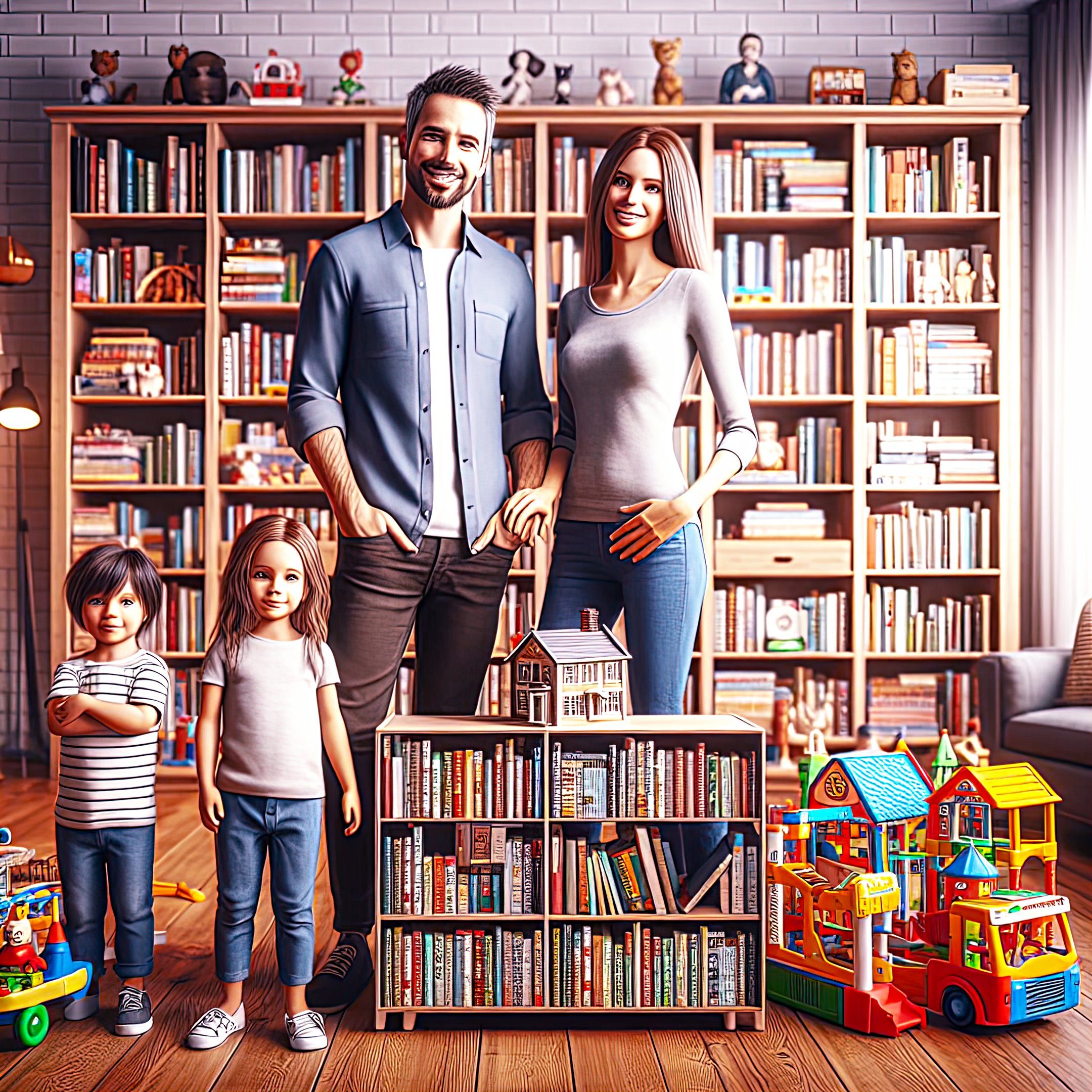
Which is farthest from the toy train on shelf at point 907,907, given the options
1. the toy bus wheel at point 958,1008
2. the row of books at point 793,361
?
the row of books at point 793,361

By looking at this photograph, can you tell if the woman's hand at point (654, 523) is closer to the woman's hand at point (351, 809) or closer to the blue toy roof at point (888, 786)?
the blue toy roof at point (888, 786)

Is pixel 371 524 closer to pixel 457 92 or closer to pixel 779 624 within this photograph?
pixel 457 92

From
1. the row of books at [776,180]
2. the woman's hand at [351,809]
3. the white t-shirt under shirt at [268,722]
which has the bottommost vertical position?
the woman's hand at [351,809]

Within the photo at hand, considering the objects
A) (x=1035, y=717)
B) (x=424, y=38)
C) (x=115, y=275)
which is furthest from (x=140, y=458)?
(x=1035, y=717)

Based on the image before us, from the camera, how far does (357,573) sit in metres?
2.08

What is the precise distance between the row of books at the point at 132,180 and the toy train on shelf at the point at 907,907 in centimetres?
321

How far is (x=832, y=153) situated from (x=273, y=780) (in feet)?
11.5

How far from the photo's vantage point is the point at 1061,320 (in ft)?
14.3

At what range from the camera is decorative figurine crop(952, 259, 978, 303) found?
4.26 meters

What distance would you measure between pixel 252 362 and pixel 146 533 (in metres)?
0.74

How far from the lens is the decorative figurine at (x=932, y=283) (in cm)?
427

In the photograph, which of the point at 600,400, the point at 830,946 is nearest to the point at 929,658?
the point at 830,946

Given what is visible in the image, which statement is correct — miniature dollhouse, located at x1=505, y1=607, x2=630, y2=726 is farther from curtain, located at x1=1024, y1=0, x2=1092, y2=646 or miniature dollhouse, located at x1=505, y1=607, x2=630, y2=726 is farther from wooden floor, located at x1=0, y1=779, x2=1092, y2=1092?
curtain, located at x1=1024, y1=0, x2=1092, y2=646

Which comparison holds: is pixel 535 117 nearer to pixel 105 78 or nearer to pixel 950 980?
pixel 105 78
